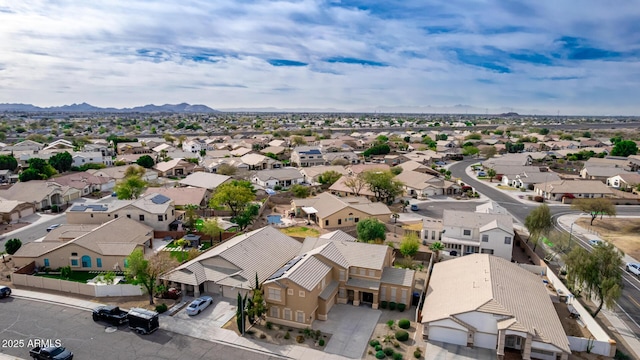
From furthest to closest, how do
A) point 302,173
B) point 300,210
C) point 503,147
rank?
point 503,147 → point 302,173 → point 300,210

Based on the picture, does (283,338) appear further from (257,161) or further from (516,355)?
(257,161)

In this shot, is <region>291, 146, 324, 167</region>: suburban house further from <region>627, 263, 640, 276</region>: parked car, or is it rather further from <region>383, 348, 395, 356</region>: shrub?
<region>383, 348, 395, 356</region>: shrub

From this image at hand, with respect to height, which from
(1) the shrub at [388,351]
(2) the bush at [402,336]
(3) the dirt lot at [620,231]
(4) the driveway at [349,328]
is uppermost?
(3) the dirt lot at [620,231]

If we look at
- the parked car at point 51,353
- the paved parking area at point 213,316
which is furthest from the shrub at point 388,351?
the parked car at point 51,353

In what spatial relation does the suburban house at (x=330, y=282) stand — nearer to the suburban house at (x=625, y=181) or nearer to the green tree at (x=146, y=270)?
the green tree at (x=146, y=270)

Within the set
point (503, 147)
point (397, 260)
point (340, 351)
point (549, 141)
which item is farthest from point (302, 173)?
point (549, 141)

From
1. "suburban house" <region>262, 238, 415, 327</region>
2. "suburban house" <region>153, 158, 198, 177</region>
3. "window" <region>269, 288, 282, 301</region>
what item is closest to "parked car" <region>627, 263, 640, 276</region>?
"suburban house" <region>262, 238, 415, 327</region>
